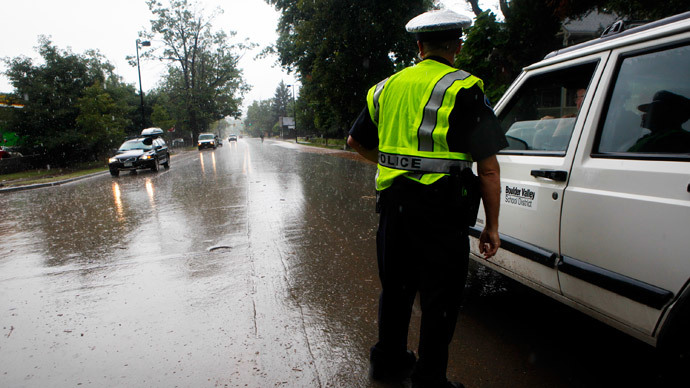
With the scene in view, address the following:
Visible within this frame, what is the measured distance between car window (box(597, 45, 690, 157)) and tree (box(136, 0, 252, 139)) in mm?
56533

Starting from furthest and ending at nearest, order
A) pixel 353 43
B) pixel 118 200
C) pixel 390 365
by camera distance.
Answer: pixel 353 43
pixel 118 200
pixel 390 365

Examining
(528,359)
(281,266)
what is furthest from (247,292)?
(528,359)

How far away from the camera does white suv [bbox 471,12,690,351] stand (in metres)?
1.96

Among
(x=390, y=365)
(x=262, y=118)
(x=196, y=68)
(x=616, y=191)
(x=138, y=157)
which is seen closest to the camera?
(x=616, y=191)

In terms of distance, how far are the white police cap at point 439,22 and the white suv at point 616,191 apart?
1006mm

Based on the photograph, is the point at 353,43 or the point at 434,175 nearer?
the point at 434,175

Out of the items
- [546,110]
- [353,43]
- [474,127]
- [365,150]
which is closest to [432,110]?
[474,127]

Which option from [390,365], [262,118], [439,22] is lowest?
[390,365]

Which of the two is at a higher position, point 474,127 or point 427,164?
point 474,127

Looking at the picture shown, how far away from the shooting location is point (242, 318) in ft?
11.3

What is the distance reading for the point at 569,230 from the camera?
2461mm

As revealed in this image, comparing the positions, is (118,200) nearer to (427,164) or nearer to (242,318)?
(242,318)

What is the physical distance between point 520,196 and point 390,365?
1.43 m

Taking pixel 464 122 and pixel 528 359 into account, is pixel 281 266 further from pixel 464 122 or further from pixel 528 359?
pixel 464 122
